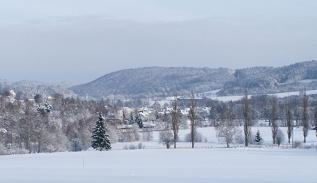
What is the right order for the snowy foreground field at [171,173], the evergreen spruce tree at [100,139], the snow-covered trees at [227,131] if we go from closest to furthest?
the snowy foreground field at [171,173] < the evergreen spruce tree at [100,139] < the snow-covered trees at [227,131]

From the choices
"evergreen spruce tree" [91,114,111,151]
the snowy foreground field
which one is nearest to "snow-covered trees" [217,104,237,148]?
"evergreen spruce tree" [91,114,111,151]

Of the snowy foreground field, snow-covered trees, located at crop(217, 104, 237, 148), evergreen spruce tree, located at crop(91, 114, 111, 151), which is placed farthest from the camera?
snow-covered trees, located at crop(217, 104, 237, 148)

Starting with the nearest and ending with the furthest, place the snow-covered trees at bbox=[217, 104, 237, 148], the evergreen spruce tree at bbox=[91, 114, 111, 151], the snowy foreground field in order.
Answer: the snowy foreground field → the evergreen spruce tree at bbox=[91, 114, 111, 151] → the snow-covered trees at bbox=[217, 104, 237, 148]

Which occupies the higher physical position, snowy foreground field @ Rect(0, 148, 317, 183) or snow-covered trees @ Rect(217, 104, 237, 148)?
snow-covered trees @ Rect(217, 104, 237, 148)

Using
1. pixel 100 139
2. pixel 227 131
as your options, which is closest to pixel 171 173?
pixel 100 139

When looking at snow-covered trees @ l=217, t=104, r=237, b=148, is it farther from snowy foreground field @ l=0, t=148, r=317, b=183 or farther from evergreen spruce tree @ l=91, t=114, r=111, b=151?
snowy foreground field @ l=0, t=148, r=317, b=183

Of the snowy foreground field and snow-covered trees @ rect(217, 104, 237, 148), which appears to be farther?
snow-covered trees @ rect(217, 104, 237, 148)

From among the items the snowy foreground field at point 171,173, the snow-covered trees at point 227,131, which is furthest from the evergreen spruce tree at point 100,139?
the snowy foreground field at point 171,173

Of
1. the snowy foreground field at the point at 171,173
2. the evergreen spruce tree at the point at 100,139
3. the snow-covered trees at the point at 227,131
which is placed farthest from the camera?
the snow-covered trees at the point at 227,131

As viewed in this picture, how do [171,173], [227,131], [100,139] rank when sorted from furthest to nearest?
[227,131] < [100,139] < [171,173]

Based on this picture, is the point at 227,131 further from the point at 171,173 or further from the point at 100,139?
the point at 171,173

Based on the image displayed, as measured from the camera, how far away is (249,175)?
20312 millimetres

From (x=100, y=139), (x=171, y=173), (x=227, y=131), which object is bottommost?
(x=171, y=173)

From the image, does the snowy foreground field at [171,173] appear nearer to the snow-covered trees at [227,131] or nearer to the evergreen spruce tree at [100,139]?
the evergreen spruce tree at [100,139]
